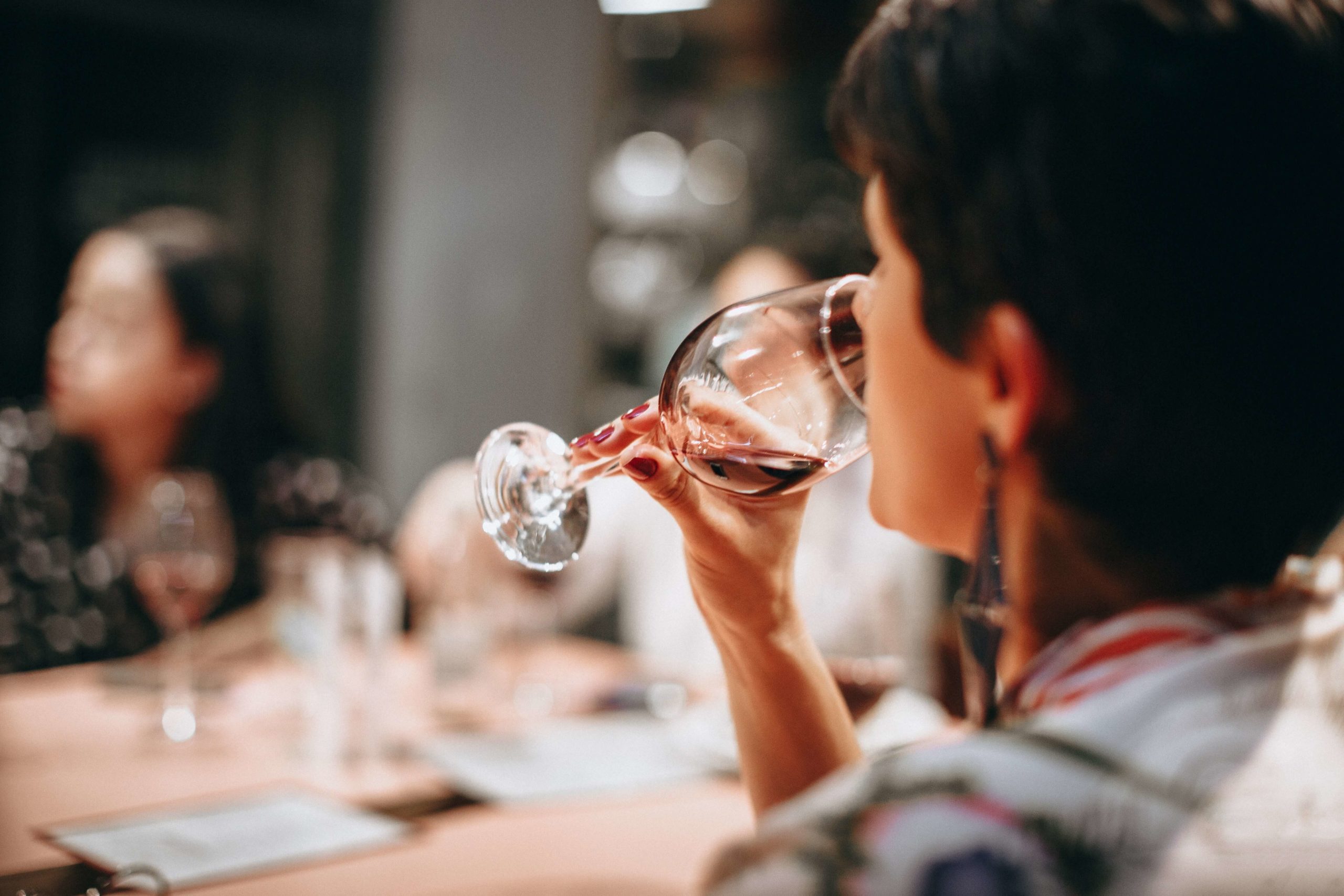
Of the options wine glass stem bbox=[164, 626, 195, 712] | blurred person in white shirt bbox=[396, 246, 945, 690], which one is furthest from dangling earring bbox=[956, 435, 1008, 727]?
wine glass stem bbox=[164, 626, 195, 712]

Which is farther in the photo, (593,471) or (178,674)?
(178,674)

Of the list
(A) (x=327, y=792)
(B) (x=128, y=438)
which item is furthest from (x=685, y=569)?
(B) (x=128, y=438)

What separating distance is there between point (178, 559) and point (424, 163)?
8.95 ft

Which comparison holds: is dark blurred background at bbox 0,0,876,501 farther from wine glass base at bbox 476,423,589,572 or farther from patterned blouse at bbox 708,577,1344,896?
patterned blouse at bbox 708,577,1344,896

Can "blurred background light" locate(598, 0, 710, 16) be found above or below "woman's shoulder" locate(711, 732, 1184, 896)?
above

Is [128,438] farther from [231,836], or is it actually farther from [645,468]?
[645,468]

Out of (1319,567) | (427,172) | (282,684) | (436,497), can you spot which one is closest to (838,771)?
(1319,567)

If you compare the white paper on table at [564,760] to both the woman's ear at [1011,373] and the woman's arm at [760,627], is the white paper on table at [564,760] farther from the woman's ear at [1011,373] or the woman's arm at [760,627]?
the woman's ear at [1011,373]

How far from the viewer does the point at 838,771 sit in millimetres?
826

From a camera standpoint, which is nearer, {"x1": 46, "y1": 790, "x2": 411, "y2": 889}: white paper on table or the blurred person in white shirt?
{"x1": 46, "y1": 790, "x2": 411, "y2": 889}: white paper on table

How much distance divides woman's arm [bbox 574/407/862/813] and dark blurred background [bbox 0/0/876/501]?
289 cm

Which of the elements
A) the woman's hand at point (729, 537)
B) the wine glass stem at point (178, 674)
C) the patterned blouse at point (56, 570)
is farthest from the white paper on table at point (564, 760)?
the patterned blouse at point (56, 570)

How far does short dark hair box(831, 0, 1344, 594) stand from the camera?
1.66ft

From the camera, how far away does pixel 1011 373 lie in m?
0.54
